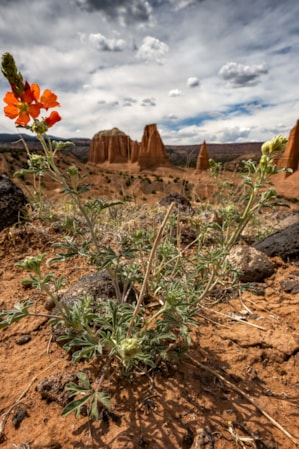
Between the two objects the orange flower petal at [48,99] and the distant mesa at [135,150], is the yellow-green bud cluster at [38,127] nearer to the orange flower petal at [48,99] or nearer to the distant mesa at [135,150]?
the orange flower petal at [48,99]

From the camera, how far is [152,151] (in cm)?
5803

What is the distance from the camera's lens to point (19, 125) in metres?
1.52

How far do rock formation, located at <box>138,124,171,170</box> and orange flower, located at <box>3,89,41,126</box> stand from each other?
5561 centimetres

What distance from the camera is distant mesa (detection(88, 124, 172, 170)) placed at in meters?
57.1

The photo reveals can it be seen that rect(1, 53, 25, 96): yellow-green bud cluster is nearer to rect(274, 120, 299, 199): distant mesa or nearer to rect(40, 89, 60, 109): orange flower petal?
rect(40, 89, 60, 109): orange flower petal

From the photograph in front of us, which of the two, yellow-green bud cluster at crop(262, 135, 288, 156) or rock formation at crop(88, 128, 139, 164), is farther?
rock formation at crop(88, 128, 139, 164)

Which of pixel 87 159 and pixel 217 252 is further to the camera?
pixel 87 159

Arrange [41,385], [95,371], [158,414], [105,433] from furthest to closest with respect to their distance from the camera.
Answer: [95,371], [41,385], [158,414], [105,433]

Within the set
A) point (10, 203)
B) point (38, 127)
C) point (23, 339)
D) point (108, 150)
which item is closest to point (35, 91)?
point (38, 127)

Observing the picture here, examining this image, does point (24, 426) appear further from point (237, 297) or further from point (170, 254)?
point (237, 297)

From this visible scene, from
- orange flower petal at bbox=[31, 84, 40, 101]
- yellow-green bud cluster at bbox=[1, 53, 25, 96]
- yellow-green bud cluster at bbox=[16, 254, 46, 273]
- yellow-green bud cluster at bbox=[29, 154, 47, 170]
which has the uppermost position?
yellow-green bud cluster at bbox=[1, 53, 25, 96]

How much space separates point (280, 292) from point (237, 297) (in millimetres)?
528

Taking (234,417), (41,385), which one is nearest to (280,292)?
(234,417)

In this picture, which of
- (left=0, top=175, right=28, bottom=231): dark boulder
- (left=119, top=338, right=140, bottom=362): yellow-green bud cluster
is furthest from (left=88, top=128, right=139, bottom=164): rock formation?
(left=119, top=338, right=140, bottom=362): yellow-green bud cluster
